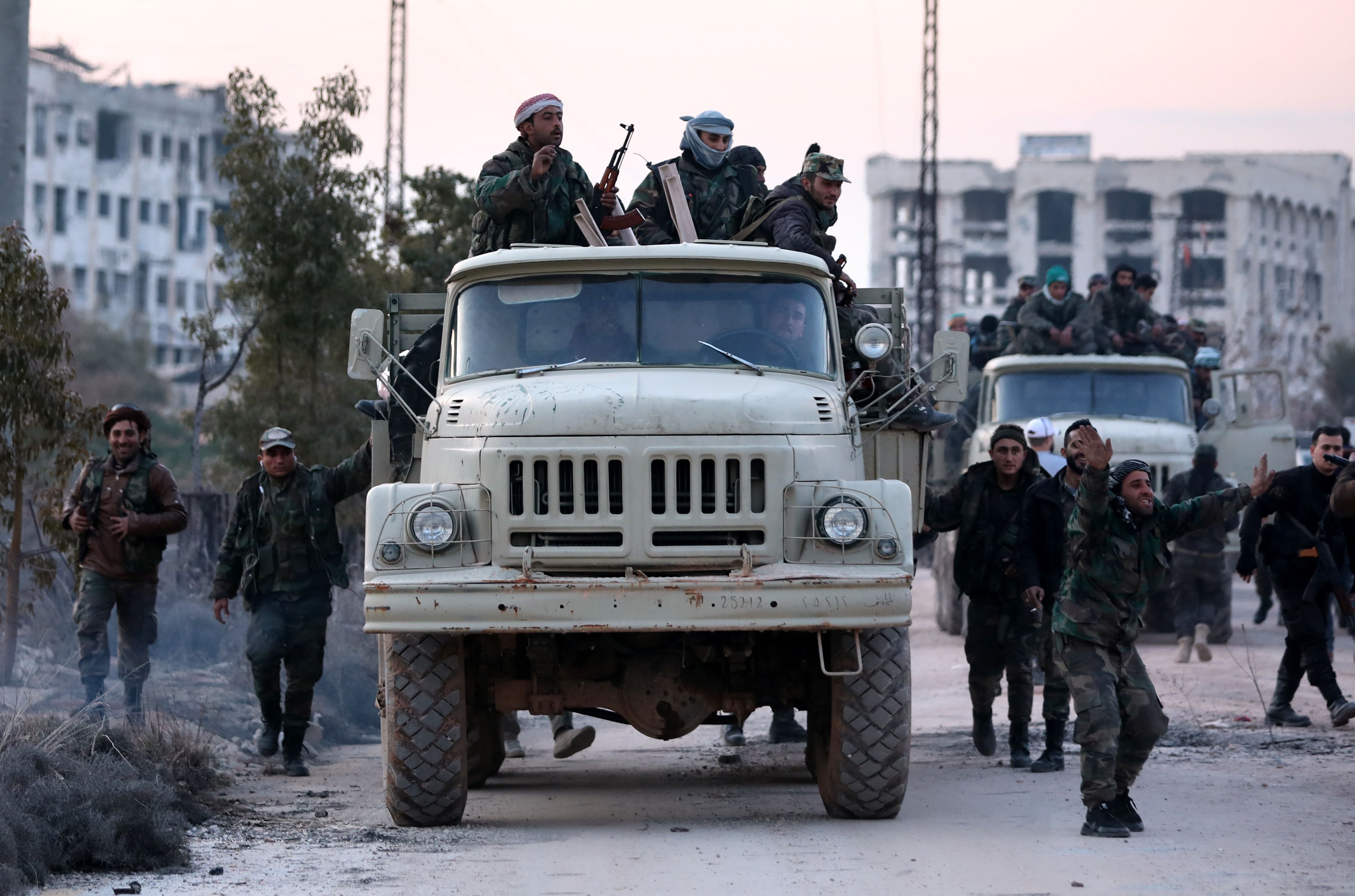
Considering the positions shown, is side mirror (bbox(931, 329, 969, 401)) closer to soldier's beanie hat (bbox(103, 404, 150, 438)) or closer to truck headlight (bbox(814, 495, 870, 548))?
truck headlight (bbox(814, 495, 870, 548))

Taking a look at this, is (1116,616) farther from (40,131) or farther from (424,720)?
(40,131)

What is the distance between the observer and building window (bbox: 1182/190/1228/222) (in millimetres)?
95375

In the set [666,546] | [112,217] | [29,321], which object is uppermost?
[112,217]

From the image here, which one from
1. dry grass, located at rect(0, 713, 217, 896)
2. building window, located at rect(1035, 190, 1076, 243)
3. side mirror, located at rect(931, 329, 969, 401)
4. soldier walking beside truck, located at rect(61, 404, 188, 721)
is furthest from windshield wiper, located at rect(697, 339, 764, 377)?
building window, located at rect(1035, 190, 1076, 243)

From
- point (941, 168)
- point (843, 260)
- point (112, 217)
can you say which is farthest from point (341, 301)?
point (941, 168)

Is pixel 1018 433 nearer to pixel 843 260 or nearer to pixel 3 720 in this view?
pixel 843 260

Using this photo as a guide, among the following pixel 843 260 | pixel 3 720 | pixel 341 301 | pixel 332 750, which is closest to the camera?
pixel 3 720

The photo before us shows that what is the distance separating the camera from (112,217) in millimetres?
81438

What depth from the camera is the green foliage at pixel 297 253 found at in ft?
53.0

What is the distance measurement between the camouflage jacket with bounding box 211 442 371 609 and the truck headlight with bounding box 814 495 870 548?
3.36 m

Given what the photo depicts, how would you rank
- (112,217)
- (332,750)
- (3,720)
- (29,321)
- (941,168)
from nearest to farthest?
1. (3,720)
2. (29,321)
3. (332,750)
4. (112,217)
5. (941,168)

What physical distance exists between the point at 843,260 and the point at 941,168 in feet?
300

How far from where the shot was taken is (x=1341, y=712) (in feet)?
35.2

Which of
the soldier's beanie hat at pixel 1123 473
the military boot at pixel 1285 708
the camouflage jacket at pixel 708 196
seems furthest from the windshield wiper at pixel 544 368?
the military boot at pixel 1285 708
